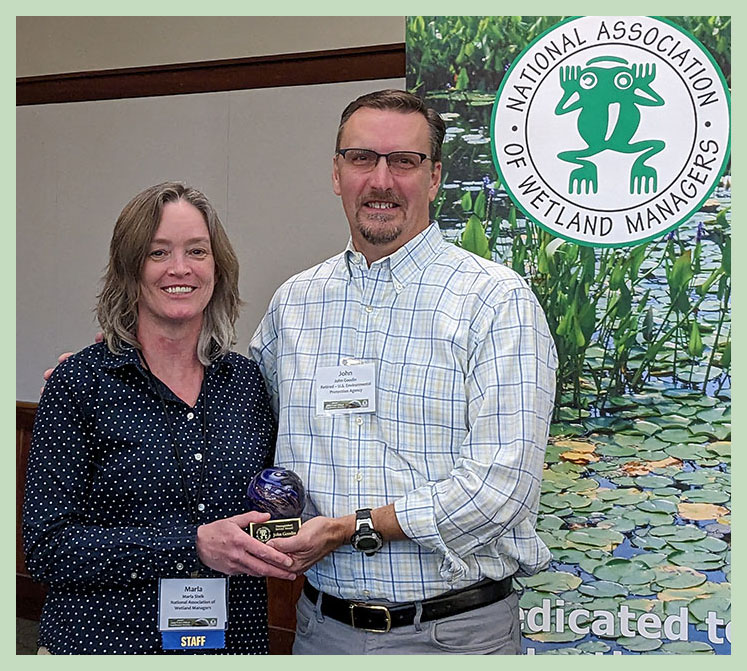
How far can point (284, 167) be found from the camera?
4.71 meters

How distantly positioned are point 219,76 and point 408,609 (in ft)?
11.0

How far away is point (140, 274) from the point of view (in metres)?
2.24

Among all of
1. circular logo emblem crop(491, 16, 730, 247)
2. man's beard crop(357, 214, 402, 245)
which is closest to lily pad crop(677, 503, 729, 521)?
circular logo emblem crop(491, 16, 730, 247)

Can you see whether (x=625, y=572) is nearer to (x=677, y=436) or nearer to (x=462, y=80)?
(x=677, y=436)

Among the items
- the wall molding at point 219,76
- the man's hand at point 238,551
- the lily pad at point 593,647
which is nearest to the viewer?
the man's hand at point 238,551

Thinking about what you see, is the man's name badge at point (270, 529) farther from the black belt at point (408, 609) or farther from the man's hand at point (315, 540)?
the black belt at point (408, 609)

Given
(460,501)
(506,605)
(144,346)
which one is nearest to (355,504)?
(460,501)

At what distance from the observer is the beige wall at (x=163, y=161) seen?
4621 mm

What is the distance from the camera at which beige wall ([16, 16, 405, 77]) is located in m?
4.48

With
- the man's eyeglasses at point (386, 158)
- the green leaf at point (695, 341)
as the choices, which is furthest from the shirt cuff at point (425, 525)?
the green leaf at point (695, 341)

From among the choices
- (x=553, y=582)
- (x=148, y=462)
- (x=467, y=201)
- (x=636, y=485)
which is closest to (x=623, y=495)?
(x=636, y=485)

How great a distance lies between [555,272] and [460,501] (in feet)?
3.38

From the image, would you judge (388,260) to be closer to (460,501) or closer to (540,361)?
(540,361)

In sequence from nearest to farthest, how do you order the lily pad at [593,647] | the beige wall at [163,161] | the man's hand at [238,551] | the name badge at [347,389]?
the man's hand at [238,551]
the name badge at [347,389]
the lily pad at [593,647]
the beige wall at [163,161]
